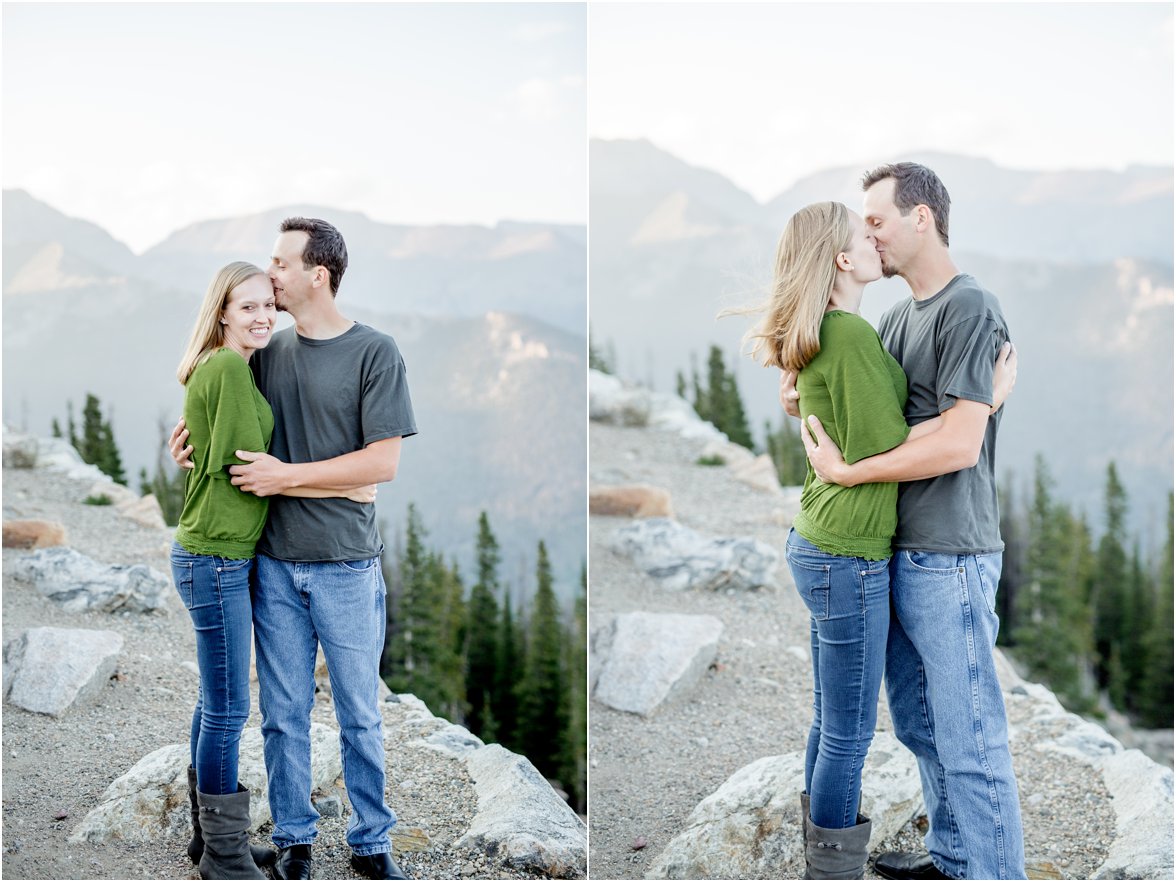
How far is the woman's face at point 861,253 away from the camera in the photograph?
2143 mm

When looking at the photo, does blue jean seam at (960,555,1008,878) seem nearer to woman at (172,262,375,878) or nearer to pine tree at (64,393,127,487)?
woman at (172,262,375,878)

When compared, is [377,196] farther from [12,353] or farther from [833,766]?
[833,766]

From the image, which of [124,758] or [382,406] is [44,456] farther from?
[382,406]

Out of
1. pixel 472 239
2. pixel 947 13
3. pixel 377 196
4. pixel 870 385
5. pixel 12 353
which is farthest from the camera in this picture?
pixel 947 13

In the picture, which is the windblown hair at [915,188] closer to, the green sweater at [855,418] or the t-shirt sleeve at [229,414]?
the green sweater at [855,418]

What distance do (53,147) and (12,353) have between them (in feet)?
3.09

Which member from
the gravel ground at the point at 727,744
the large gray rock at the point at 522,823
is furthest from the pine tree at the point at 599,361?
the large gray rock at the point at 522,823

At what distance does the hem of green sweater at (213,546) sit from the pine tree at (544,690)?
2.80 m

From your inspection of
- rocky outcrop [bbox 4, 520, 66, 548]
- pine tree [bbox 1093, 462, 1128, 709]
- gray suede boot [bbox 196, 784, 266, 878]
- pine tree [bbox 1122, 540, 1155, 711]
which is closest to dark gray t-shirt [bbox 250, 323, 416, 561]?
gray suede boot [bbox 196, 784, 266, 878]

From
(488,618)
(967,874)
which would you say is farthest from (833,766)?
(488,618)

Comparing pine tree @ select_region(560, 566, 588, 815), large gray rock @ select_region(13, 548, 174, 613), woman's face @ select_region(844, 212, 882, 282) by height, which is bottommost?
pine tree @ select_region(560, 566, 588, 815)

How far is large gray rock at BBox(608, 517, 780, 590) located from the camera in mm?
4855

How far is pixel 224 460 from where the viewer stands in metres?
2.23

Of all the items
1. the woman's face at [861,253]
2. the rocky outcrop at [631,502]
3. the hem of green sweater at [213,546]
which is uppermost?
the woman's face at [861,253]
